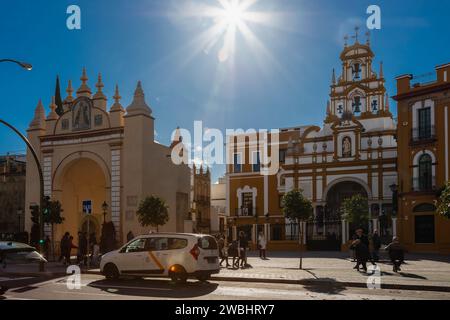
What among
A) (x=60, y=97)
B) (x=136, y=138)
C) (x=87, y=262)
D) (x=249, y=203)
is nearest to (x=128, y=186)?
(x=136, y=138)

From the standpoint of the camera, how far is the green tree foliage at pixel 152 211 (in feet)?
103

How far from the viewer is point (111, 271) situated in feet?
57.6

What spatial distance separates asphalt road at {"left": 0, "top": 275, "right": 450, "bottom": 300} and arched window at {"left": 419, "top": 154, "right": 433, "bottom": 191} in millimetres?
24524

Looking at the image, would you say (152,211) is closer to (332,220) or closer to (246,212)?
(332,220)

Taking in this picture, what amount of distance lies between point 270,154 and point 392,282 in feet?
124

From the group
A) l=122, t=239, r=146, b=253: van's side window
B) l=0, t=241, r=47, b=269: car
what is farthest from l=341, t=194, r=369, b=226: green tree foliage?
l=0, t=241, r=47, b=269: car

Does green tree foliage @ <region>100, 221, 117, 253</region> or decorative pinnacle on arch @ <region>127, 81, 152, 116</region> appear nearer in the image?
green tree foliage @ <region>100, 221, 117, 253</region>

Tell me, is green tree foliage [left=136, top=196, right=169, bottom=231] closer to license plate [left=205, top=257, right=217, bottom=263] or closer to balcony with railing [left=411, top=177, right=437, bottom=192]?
license plate [left=205, top=257, right=217, bottom=263]

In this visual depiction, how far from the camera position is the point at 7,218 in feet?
158

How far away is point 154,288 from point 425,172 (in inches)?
1108

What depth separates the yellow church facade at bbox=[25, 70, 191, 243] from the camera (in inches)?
1369

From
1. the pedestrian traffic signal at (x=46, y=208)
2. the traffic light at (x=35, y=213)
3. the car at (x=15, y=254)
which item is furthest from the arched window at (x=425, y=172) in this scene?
the car at (x=15, y=254)

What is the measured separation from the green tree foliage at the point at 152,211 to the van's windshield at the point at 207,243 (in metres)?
14.6

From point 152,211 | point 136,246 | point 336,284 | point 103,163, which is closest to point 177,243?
point 136,246
